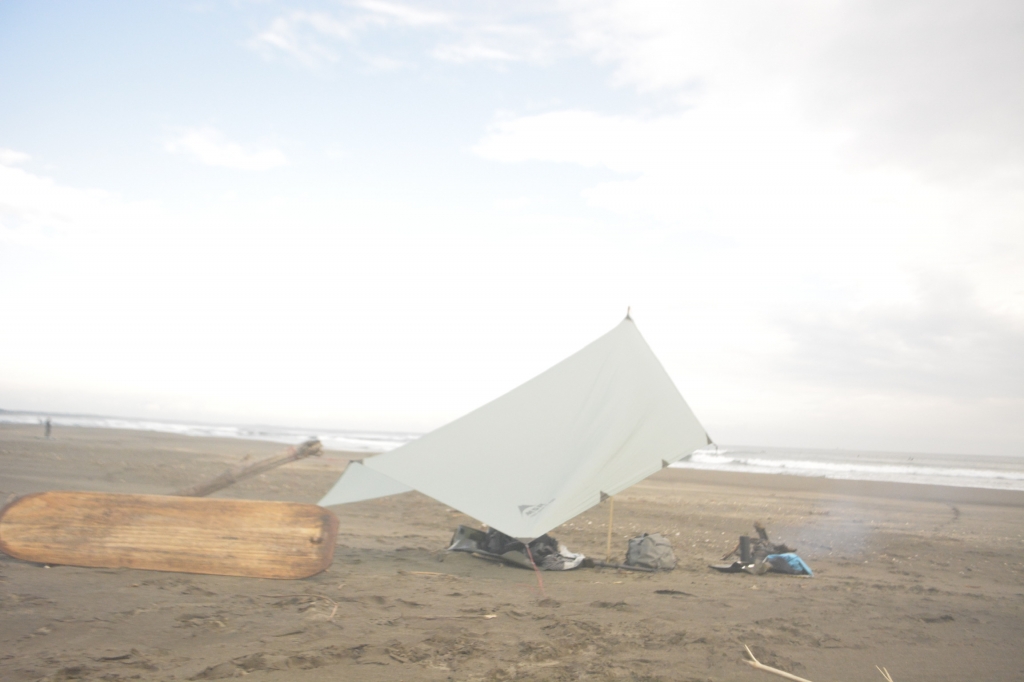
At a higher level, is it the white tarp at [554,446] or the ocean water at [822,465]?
the white tarp at [554,446]

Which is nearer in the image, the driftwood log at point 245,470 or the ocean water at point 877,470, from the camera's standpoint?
the driftwood log at point 245,470

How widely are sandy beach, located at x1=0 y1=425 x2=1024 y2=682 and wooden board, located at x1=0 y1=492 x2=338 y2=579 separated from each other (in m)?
0.11

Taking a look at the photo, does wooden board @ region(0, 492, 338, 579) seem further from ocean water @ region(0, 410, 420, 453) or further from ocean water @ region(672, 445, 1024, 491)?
ocean water @ region(0, 410, 420, 453)

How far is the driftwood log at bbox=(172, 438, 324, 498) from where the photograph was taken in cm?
571

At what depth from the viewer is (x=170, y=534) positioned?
4316 millimetres

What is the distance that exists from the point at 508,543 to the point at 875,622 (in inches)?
107

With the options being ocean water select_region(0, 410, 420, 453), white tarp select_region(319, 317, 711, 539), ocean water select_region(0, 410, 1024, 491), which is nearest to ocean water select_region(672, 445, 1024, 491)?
ocean water select_region(0, 410, 1024, 491)

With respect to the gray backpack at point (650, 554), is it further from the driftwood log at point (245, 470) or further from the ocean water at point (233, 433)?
the ocean water at point (233, 433)

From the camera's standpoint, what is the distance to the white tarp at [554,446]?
502 centimetres

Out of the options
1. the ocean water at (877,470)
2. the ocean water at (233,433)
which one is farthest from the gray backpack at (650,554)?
the ocean water at (233,433)

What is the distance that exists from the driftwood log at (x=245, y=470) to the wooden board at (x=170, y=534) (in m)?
1.25

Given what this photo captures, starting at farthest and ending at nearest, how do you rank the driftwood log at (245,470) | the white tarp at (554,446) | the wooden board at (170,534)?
the driftwood log at (245,470) < the white tarp at (554,446) < the wooden board at (170,534)

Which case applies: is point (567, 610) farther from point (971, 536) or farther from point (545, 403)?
point (971, 536)

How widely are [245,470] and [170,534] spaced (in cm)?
153
